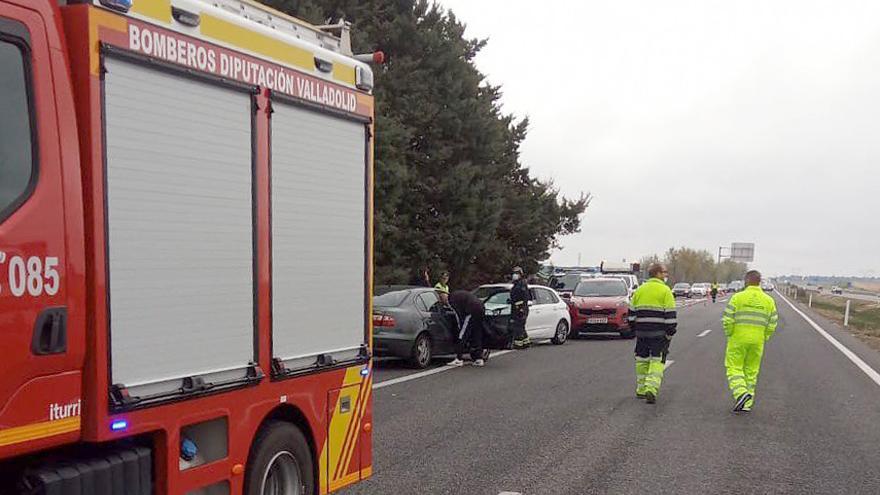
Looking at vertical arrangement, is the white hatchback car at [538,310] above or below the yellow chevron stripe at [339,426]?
below

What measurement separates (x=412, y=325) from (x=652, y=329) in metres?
4.49

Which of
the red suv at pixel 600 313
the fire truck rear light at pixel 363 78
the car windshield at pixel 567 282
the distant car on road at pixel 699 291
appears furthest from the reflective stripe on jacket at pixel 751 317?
the distant car on road at pixel 699 291

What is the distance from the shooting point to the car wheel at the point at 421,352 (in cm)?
1438

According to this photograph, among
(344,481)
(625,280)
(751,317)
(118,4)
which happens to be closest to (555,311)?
(625,280)

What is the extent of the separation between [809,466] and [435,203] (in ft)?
69.3

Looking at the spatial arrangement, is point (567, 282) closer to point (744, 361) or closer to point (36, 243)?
point (744, 361)

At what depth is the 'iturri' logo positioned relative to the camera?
10.7 feet

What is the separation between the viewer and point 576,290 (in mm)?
24094

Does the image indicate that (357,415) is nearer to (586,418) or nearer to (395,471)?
(395,471)

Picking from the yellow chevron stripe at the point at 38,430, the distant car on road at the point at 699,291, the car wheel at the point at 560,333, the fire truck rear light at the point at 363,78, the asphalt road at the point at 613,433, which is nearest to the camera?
the yellow chevron stripe at the point at 38,430

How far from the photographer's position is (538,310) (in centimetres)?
1983

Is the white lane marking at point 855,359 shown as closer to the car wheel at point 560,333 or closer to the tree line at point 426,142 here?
the car wheel at point 560,333

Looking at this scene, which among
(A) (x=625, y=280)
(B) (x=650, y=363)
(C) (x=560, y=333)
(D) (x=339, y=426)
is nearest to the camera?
(D) (x=339, y=426)

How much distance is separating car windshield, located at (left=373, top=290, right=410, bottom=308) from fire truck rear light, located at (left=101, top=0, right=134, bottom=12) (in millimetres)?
11083
